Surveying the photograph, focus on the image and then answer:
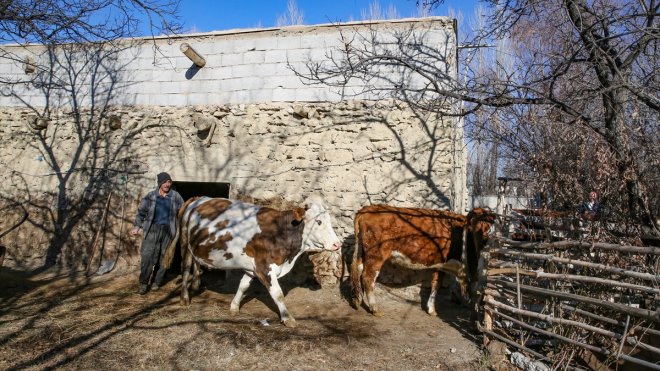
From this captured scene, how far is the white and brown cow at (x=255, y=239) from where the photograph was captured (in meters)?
5.58

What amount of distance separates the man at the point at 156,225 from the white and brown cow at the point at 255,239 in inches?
26.5

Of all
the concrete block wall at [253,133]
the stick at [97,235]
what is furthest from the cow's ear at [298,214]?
the stick at [97,235]

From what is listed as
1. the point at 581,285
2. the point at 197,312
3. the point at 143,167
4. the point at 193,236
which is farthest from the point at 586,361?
the point at 143,167

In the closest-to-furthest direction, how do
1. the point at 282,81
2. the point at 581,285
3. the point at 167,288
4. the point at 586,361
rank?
the point at 586,361, the point at 581,285, the point at 167,288, the point at 282,81

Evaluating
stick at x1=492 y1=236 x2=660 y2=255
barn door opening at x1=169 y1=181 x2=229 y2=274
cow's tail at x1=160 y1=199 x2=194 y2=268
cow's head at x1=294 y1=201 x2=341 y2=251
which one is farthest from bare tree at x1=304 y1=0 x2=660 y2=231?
barn door opening at x1=169 y1=181 x2=229 y2=274

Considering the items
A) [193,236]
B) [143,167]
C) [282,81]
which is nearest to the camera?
[193,236]

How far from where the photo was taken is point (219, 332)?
4.84 metres

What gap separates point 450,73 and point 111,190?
590cm

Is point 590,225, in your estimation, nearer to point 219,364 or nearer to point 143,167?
point 219,364

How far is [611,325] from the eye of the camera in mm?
4180

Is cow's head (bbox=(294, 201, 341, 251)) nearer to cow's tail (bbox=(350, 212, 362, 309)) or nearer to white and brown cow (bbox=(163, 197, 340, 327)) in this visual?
white and brown cow (bbox=(163, 197, 340, 327))

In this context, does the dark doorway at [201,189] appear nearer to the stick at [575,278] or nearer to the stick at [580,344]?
the stick at [575,278]

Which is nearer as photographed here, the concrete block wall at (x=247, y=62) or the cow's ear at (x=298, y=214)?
the cow's ear at (x=298, y=214)

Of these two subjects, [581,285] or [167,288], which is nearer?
[581,285]
